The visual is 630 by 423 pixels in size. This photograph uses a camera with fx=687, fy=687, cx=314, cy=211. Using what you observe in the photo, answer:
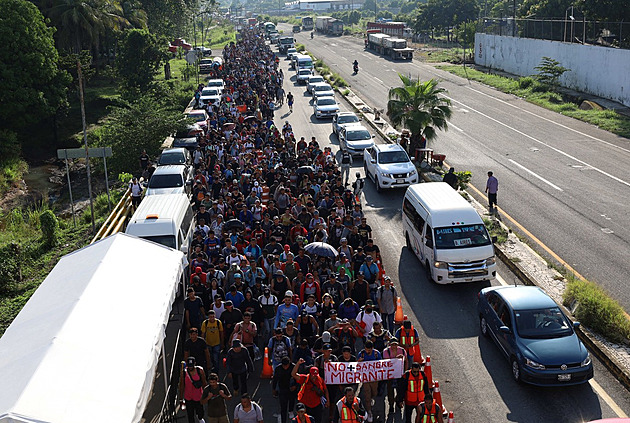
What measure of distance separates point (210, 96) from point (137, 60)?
8082 mm

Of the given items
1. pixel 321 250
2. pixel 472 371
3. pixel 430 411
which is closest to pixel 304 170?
pixel 321 250

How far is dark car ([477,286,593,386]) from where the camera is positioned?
12102 millimetres

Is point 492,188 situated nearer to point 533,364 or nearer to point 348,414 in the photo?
point 533,364

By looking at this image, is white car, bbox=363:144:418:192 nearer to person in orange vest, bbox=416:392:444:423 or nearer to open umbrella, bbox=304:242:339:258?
open umbrella, bbox=304:242:339:258

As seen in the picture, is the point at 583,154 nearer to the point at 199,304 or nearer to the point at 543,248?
the point at 543,248

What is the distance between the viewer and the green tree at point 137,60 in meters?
50.5

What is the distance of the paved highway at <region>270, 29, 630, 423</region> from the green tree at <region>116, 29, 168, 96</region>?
114 feet

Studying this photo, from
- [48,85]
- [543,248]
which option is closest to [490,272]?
[543,248]

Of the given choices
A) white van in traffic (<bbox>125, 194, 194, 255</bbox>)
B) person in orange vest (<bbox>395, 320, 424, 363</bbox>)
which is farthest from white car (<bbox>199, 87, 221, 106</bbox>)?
person in orange vest (<bbox>395, 320, 424, 363</bbox>)

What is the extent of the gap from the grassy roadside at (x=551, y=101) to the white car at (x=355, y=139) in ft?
45.2

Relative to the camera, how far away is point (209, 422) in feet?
35.2

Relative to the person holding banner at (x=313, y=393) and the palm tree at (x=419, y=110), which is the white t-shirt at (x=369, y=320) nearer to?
the person holding banner at (x=313, y=393)

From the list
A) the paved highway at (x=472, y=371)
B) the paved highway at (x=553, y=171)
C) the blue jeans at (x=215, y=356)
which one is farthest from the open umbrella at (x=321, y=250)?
the paved highway at (x=553, y=171)

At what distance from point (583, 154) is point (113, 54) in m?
54.5
